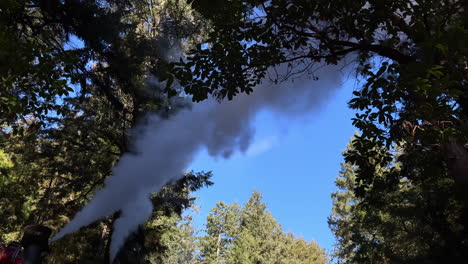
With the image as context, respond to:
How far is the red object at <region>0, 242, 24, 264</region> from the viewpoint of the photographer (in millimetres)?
6859

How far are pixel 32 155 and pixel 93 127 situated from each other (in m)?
4.56

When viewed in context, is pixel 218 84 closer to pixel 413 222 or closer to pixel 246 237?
pixel 413 222

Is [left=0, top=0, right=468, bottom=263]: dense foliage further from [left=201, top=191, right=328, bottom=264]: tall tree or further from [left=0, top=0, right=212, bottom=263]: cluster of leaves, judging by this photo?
[left=201, top=191, right=328, bottom=264]: tall tree

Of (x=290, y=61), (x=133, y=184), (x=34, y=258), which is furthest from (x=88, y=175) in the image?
(x=290, y=61)

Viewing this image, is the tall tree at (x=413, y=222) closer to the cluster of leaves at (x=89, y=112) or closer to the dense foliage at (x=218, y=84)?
the dense foliage at (x=218, y=84)

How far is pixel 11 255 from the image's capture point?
6914mm

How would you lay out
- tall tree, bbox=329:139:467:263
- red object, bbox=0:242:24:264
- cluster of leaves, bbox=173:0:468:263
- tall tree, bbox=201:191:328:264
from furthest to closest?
tall tree, bbox=201:191:328:264 → tall tree, bbox=329:139:467:263 → red object, bbox=0:242:24:264 → cluster of leaves, bbox=173:0:468:263

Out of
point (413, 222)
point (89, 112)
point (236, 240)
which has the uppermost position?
point (236, 240)

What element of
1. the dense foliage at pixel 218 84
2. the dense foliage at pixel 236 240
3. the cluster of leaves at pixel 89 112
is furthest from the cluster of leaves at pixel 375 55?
the dense foliage at pixel 236 240

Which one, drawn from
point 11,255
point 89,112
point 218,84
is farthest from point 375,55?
point 89,112

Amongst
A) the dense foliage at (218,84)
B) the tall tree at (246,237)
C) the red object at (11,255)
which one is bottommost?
the red object at (11,255)

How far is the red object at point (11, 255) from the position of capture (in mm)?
6859

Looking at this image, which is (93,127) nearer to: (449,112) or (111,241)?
(111,241)

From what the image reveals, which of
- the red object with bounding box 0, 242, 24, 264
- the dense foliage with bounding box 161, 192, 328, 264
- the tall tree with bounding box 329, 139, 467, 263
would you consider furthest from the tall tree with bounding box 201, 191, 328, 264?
the red object with bounding box 0, 242, 24, 264
